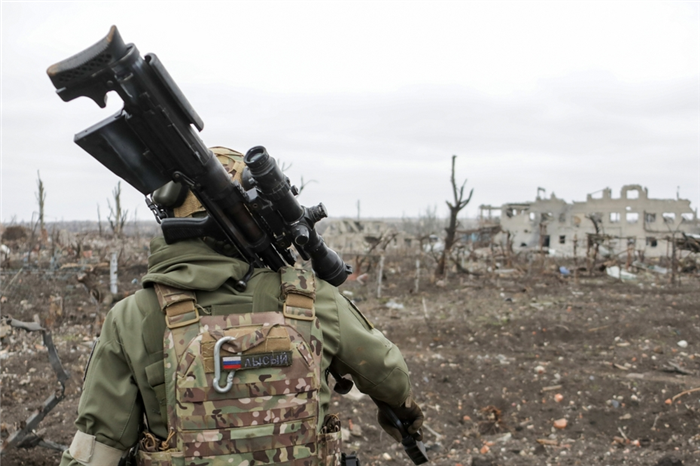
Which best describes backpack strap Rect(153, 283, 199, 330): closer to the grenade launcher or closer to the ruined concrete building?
the grenade launcher

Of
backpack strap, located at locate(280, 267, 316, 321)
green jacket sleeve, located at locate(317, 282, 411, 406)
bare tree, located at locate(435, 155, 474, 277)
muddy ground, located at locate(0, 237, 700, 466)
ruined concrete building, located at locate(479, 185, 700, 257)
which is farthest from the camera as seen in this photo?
ruined concrete building, located at locate(479, 185, 700, 257)

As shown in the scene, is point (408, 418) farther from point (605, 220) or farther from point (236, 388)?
point (605, 220)

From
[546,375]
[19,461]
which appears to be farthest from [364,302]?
[19,461]

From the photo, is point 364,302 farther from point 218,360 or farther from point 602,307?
point 218,360

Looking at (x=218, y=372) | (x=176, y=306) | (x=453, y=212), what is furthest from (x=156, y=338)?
(x=453, y=212)

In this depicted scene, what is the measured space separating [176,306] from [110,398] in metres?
0.34

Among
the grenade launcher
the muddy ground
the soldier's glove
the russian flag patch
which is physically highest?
the grenade launcher

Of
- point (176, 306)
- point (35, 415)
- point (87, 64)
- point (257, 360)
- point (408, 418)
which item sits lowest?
point (35, 415)

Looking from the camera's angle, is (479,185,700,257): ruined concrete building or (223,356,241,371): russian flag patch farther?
(479,185,700,257): ruined concrete building

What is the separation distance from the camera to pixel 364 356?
184cm

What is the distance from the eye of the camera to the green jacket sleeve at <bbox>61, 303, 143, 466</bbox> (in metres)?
1.53

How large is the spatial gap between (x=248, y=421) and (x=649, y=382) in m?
5.79

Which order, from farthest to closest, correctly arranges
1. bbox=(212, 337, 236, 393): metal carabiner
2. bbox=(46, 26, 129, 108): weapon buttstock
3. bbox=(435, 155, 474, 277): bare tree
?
bbox=(435, 155, 474, 277): bare tree
bbox=(212, 337, 236, 393): metal carabiner
bbox=(46, 26, 129, 108): weapon buttstock

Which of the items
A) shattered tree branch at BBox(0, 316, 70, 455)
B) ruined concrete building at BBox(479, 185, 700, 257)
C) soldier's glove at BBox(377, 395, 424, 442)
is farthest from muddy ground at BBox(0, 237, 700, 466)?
ruined concrete building at BBox(479, 185, 700, 257)
